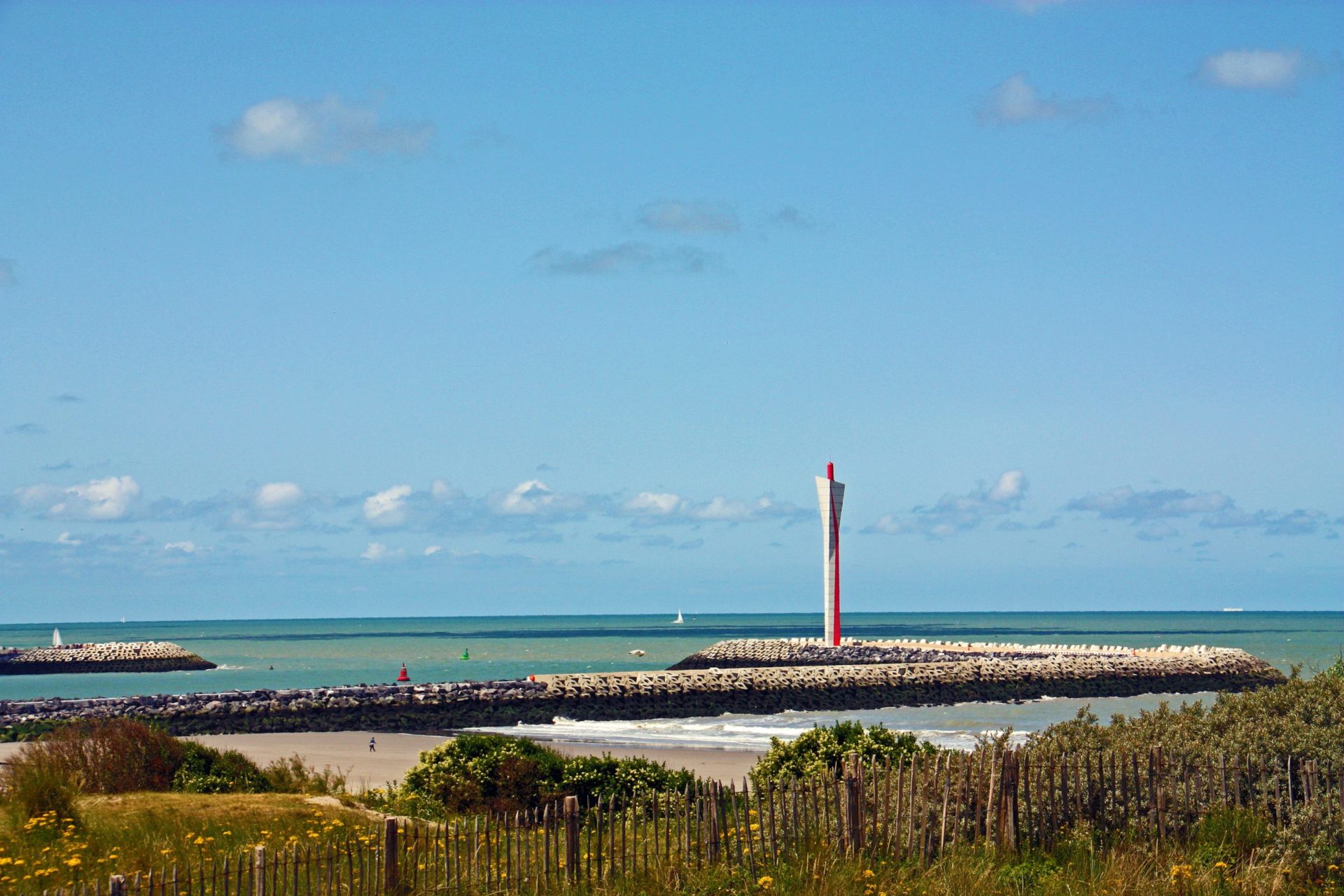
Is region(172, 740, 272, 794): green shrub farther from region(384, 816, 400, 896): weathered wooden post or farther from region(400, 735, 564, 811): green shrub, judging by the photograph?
region(384, 816, 400, 896): weathered wooden post

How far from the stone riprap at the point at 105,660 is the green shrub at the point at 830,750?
92.3 meters

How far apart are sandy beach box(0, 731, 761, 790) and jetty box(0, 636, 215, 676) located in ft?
215

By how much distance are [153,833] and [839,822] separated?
8.11m

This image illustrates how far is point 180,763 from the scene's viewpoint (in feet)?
69.8

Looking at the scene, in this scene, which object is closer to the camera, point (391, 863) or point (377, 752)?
point (391, 863)

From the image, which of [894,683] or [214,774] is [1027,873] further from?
[894,683]

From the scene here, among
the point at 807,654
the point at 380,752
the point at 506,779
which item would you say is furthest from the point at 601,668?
the point at 506,779

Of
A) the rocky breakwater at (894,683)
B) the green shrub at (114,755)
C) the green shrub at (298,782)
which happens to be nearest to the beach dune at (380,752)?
the green shrub at (298,782)

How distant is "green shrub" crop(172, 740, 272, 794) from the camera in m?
20.7

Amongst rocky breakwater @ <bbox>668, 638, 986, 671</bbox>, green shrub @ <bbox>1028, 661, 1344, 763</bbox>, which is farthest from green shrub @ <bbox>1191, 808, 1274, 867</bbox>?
rocky breakwater @ <bbox>668, 638, 986, 671</bbox>

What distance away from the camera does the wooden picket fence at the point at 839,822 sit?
44.8ft

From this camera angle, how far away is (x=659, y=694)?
2245 inches

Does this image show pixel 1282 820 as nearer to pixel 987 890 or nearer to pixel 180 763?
pixel 987 890

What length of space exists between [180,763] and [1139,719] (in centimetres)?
1438
